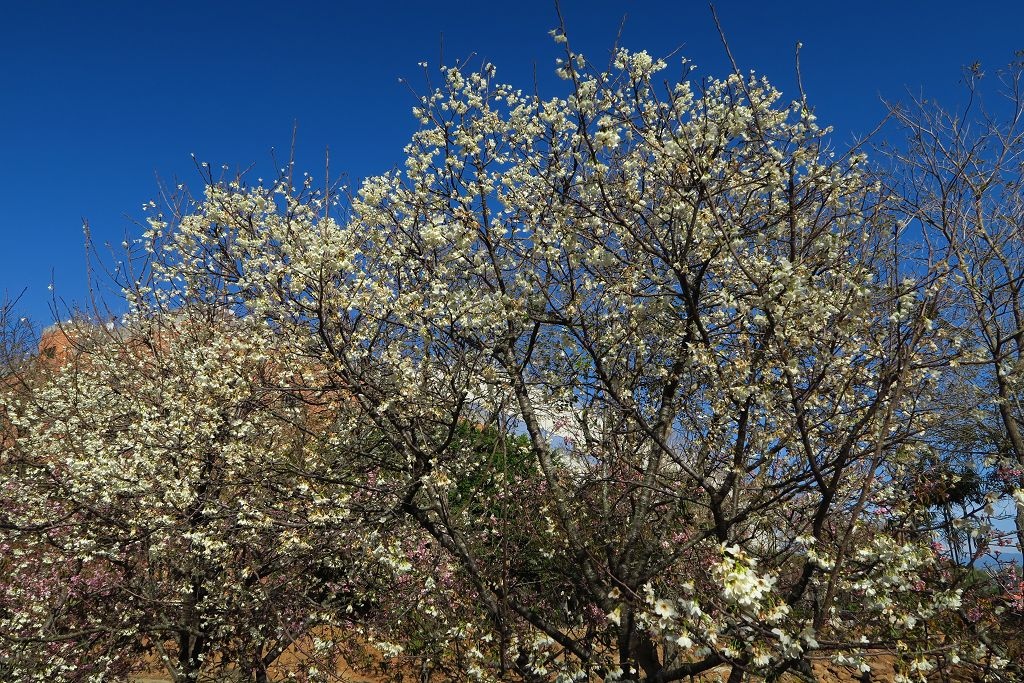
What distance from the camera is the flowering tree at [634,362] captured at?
404 centimetres

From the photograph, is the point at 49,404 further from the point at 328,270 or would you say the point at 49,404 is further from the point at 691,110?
the point at 691,110

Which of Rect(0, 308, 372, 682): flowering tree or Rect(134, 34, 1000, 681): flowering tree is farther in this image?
Rect(0, 308, 372, 682): flowering tree

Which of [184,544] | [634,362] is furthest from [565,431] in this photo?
[184,544]

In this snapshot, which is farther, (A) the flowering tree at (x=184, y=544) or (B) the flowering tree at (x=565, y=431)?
(A) the flowering tree at (x=184, y=544)

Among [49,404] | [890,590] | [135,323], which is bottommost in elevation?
[890,590]

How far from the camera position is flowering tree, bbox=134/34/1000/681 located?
13.3 ft

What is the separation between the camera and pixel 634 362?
6.19m

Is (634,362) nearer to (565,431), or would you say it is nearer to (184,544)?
(565,431)

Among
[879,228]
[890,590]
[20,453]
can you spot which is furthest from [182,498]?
[879,228]

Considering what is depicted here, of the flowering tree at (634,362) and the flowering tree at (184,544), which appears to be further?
the flowering tree at (184,544)

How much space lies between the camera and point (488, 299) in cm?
533

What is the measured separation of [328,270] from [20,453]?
7654 millimetres

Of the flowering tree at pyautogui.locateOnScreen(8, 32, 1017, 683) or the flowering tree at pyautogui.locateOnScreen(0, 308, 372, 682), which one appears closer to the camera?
the flowering tree at pyautogui.locateOnScreen(8, 32, 1017, 683)

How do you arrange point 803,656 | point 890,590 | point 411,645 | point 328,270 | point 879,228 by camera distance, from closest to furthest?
1. point 803,656
2. point 890,590
3. point 879,228
4. point 328,270
5. point 411,645
